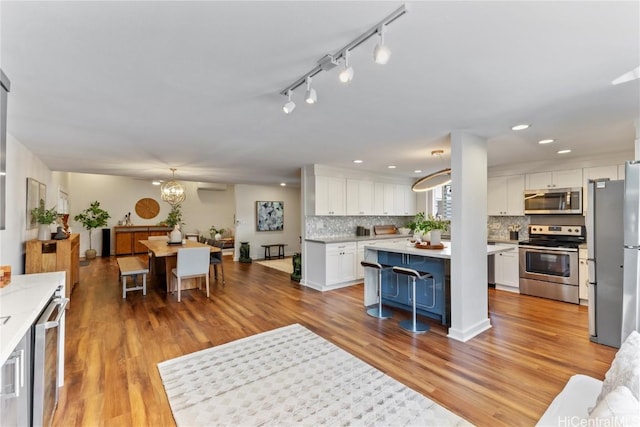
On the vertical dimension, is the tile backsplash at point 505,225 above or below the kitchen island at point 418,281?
above

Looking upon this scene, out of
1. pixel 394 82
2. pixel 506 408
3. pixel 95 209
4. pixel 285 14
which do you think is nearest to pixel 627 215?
pixel 506 408

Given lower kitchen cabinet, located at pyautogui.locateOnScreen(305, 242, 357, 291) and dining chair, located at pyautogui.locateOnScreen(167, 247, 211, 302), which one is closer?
dining chair, located at pyautogui.locateOnScreen(167, 247, 211, 302)

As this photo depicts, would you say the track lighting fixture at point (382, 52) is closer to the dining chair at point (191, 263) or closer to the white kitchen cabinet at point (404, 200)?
the dining chair at point (191, 263)

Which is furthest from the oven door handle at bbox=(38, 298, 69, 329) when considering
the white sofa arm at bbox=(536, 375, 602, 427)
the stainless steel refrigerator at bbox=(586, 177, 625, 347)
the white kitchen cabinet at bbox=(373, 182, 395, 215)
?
the white kitchen cabinet at bbox=(373, 182, 395, 215)

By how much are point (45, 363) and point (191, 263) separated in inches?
124

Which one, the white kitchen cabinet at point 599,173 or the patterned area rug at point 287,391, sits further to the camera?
the white kitchen cabinet at point 599,173

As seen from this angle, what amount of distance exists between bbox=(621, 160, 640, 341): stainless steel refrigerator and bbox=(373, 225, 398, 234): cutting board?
4439 millimetres

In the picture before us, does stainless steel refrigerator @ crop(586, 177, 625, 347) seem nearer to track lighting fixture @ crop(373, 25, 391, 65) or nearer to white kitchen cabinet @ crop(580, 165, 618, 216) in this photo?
white kitchen cabinet @ crop(580, 165, 618, 216)

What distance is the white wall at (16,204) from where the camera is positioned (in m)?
3.26

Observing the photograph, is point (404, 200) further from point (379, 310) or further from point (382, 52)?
point (382, 52)

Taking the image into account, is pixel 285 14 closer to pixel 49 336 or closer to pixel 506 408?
pixel 49 336

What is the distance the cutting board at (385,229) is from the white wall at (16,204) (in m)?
6.01

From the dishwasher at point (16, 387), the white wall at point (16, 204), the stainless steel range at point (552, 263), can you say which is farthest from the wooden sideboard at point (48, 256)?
the stainless steel range at point (552, 263)

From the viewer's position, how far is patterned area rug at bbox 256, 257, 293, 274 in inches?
286
